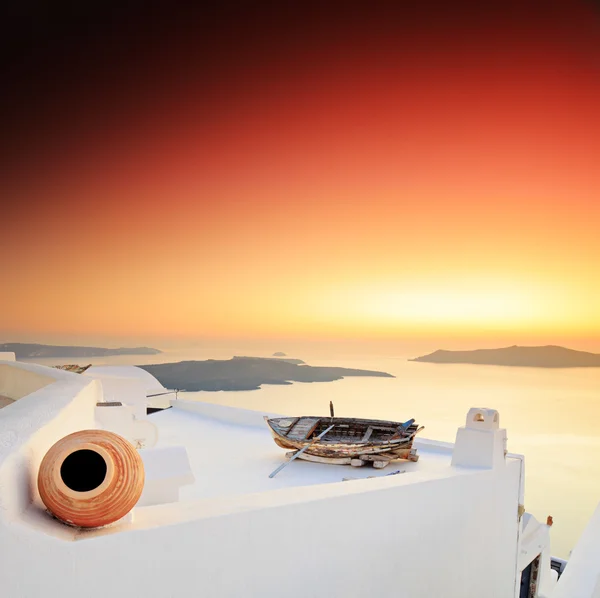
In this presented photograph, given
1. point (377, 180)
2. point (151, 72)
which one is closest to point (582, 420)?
point (377, 180)

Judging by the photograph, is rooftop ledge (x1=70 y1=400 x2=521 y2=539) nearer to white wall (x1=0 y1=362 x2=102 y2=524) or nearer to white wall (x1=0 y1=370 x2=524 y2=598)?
white wall (x1=0 y1=370 x2=524 y2=598)

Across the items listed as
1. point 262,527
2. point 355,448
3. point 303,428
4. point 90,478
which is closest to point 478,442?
point 355,448

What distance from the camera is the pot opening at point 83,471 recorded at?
1717 millimetres

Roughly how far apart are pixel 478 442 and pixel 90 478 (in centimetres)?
309

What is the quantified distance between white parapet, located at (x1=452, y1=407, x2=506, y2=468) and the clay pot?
2928 millimetres

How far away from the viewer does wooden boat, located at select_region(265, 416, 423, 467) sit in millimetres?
5625

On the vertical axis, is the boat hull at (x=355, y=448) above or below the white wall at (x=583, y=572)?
above

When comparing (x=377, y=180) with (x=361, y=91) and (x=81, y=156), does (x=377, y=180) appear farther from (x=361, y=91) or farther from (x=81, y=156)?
(x=81, y=156)

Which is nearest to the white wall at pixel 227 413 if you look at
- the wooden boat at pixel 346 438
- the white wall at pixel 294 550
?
the wooden boat at pixel 346 438

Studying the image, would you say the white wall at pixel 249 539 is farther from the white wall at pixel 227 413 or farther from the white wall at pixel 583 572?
the white wall at pixel 227 413

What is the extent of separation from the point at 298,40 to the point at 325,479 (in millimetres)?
5566

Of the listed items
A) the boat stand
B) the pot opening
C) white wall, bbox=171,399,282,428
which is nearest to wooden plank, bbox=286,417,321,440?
the boat stand

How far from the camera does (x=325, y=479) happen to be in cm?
524

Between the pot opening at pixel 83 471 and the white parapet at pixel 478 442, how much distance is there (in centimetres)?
296
